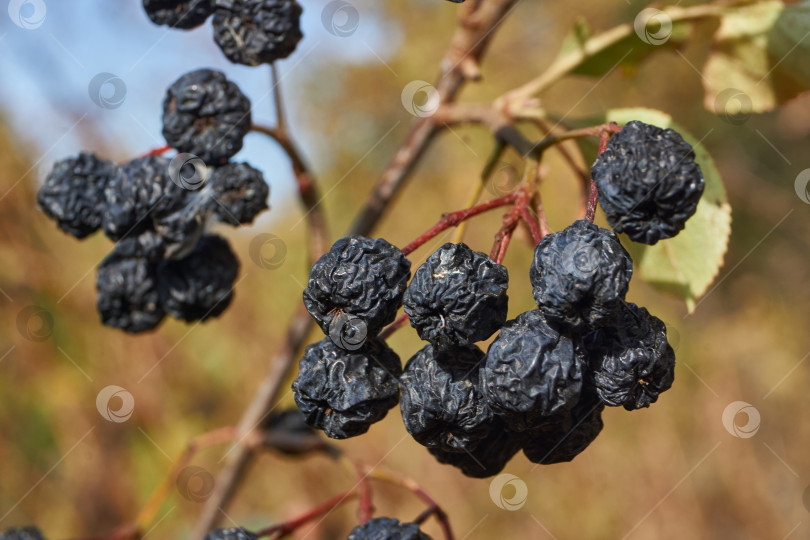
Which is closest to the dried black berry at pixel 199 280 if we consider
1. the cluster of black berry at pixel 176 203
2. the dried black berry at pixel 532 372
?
the cluster of black berry at pixel 176 203

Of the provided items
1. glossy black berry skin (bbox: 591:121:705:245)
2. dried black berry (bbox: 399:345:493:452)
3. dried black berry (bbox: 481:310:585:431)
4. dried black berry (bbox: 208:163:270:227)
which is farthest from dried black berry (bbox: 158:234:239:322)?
glossy black berry skin (bbox: 591:121:705:245)

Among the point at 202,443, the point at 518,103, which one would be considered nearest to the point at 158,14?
the point at 518,103

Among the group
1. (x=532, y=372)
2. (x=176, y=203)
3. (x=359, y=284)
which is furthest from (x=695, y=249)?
(x=176, y=203)

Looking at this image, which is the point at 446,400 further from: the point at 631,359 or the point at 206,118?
the point at 206,118

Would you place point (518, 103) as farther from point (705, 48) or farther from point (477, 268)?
point (705, 48)

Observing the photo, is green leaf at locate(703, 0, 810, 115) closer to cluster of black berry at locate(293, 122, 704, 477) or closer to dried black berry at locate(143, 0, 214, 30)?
cluster of black berry at locate(293, 122, 704, 477)

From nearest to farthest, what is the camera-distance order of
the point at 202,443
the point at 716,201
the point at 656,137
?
the point at 656,137 → the point at 716,201 → the point at 202,443

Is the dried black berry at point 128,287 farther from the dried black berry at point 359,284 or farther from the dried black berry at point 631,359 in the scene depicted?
the dried black berry at point 631,359

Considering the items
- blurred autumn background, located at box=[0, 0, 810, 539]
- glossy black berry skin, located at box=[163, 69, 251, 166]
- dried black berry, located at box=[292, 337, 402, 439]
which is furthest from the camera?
blurred autumn background, located at box=[0, 0, 810, 539]
